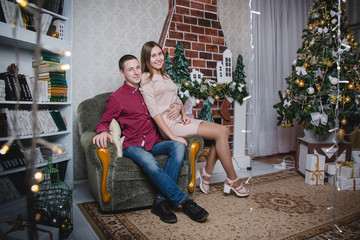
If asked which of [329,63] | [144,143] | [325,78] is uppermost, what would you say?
[329,63]

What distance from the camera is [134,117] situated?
6.70 feet

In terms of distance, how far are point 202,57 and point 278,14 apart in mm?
1669

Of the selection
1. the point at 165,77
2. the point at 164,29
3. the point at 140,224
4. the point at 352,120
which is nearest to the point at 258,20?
the point at 164,29

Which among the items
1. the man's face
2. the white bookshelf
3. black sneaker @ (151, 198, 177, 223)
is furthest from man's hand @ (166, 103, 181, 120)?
the white bookshelf

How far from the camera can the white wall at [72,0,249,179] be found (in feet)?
8.53

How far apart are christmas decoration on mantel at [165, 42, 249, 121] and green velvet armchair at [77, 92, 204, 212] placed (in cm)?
90

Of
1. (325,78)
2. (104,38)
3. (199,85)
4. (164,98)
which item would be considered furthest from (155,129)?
(325,78)

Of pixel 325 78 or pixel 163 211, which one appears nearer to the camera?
pixel 163 211

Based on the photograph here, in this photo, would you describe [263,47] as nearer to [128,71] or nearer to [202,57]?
[202,57]

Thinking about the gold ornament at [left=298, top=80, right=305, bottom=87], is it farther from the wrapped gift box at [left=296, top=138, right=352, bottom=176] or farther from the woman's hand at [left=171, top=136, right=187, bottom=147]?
the woman's hand at [left=171, top=136, right=187, bottom=147]

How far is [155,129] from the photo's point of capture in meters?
2.16

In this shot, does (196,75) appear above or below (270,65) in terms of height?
below

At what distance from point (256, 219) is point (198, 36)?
2175 millimetres

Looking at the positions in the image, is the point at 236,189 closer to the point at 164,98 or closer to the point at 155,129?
the point at 155,129
